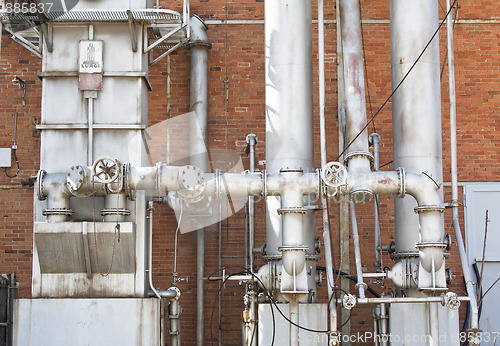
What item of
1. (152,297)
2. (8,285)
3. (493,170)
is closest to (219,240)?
(152,297)

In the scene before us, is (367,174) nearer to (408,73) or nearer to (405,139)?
(405,139)

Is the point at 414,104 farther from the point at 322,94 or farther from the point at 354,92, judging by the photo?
the point at 322,94

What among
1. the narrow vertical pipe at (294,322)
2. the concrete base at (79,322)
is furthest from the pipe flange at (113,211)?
the narrow vertical pipe at (294,322)

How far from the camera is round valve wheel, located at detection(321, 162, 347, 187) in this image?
32.2ft

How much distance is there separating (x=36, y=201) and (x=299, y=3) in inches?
177

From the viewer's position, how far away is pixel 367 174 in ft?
33.0

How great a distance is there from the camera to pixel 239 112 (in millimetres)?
13531

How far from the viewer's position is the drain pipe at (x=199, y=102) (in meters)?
12.9

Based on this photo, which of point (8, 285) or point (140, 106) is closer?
point (140, 106)

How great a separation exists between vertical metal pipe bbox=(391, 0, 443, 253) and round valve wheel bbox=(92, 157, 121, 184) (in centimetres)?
389

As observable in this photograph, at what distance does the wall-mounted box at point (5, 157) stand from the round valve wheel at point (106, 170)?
13.4ft

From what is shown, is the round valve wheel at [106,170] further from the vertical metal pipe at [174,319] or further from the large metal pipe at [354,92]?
the large metal pipe at [354,92]

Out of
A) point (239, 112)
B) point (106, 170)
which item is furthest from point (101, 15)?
point (239, 112)

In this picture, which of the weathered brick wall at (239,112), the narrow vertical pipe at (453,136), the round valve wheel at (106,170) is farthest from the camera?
the weathered brick wall at (239,112)
